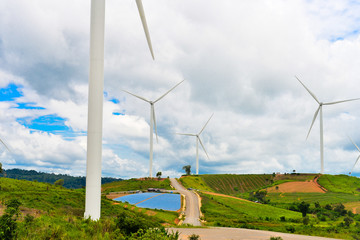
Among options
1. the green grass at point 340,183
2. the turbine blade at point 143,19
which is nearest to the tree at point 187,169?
the green grass at point 340,183

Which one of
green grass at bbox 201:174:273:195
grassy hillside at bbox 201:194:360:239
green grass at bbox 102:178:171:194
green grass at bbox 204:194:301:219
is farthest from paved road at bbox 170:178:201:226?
green grass at bbox 201:174:273:195

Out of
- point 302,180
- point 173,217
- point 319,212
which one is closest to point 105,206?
point 173,217

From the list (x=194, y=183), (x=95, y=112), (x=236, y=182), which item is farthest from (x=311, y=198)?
(x=95, y=112)

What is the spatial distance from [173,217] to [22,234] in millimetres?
46914

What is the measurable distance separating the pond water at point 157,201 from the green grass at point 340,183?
263ft

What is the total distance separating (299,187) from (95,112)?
5248 inches

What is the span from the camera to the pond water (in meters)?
79.3

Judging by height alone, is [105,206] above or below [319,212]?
above

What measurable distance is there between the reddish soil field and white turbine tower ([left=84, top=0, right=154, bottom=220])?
126846 mm

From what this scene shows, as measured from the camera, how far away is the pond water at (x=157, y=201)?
79312mm

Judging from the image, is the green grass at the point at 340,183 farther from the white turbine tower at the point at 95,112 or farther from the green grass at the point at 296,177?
the white turbine tower at the point at 95,112

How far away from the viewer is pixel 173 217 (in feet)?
219

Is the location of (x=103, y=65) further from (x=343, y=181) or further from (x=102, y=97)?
(x=343, y=181)

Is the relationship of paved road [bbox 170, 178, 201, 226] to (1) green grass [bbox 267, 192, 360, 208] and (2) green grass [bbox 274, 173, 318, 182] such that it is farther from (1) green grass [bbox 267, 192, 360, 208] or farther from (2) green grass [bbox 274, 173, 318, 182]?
(2) green grass [bbox 274, 173, 318, 182]
